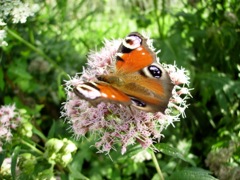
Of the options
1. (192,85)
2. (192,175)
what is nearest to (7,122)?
(192,175)

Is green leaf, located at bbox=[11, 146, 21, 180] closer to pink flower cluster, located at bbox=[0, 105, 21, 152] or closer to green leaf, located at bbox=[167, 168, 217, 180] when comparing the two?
pink flower cluster, located at bbox=[0, 105, 21, 152]

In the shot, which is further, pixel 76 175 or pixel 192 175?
pixel 76 175

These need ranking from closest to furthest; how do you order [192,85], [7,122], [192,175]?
1. [192,175]
2. [7,122]
3. [192,85]

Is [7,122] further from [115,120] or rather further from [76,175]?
[115,120]

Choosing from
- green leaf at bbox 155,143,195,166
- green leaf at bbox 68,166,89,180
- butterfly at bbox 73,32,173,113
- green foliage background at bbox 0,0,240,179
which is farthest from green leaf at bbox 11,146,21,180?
green leaf at bbox 155,143,195,166

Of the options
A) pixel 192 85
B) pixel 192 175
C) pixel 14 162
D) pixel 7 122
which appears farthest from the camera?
pixel 192 85

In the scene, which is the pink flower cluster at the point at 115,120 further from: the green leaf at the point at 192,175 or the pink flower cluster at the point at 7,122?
the pink flower cluster at the point at 7,122
